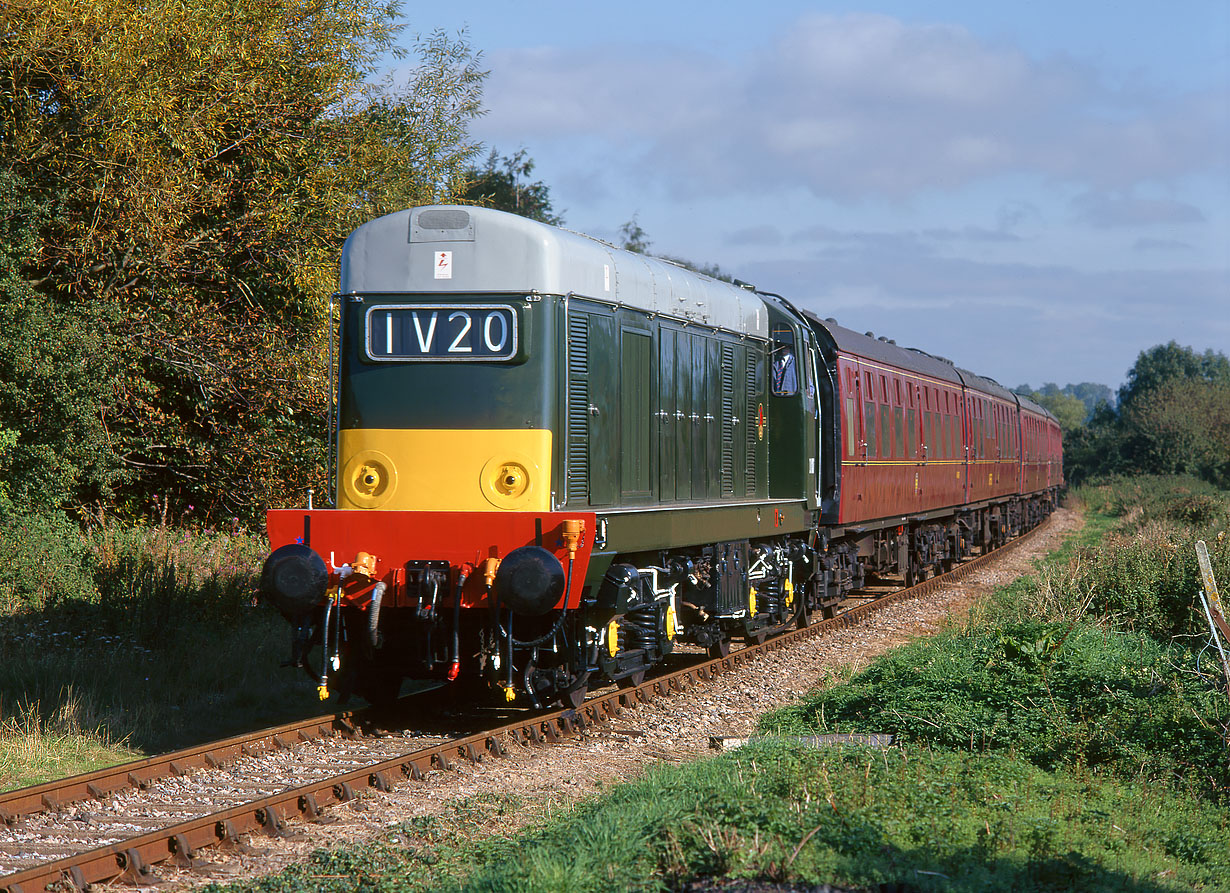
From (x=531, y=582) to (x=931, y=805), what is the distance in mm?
2847

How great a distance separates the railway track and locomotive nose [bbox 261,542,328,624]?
Answer: 97cm

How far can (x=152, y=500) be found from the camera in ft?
57.4

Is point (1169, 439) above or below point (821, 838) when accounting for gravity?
above

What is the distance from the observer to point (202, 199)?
16.0 m

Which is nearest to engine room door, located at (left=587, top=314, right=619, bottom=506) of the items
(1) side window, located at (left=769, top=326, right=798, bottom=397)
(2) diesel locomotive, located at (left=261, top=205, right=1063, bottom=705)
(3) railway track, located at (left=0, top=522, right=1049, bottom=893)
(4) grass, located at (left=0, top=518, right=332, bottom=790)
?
(2) diesel locomotive, located at (left=261, top=205, right=1063, bottom=705)

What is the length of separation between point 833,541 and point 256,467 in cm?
825

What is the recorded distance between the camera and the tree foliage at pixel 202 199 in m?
13.8

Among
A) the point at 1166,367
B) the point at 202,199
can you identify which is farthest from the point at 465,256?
the point at 1166,367

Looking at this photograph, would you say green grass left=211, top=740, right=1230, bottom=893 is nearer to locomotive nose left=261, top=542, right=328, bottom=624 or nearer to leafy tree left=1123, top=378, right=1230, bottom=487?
locomotive nose left=261, top=542, right=328, bottom=624

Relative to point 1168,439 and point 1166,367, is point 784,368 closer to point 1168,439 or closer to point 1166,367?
point 1168,439

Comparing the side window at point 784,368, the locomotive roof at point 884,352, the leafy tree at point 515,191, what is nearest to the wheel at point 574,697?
the side window at point 784,368

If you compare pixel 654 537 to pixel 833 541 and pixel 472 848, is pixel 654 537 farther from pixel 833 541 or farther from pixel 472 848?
pixel 833 541

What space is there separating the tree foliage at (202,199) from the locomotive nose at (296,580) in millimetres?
6593

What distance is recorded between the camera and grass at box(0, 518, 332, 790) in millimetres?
8703
